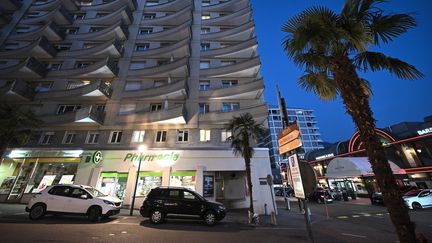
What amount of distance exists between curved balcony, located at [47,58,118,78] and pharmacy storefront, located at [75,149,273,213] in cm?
888

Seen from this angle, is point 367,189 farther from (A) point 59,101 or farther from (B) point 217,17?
(A) point 59,101

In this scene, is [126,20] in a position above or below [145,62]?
above

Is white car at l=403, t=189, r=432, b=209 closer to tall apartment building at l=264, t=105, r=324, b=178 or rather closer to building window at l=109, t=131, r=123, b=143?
building window at l=109, t=131, r=123, b=143

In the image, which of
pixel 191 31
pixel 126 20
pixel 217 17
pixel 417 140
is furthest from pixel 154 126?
pixel 417 140

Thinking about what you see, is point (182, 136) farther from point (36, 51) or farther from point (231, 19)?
point (36, 51)

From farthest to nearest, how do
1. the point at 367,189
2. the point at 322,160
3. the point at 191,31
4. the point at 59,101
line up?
the point at 322,160 → the point at 367,189 → the point at 191,31 → the point at 59,101

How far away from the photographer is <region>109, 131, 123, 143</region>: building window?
18.5 m

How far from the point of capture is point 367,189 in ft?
91.5

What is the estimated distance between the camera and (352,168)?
23.7 m

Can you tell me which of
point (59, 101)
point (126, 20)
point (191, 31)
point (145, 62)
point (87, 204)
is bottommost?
point (87, 204)

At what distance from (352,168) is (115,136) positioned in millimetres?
28667

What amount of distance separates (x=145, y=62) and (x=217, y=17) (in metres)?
11.9

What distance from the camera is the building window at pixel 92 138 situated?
1841 cm

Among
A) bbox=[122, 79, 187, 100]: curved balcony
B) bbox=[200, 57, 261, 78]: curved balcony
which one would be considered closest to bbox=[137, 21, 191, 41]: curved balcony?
bbox=[200, 57, 261, 78]: curved balcony
